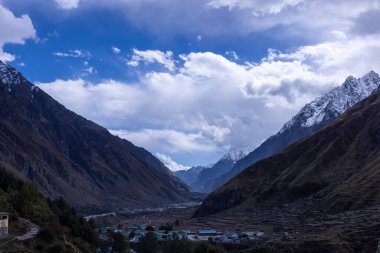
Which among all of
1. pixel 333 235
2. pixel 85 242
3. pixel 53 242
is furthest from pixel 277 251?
pixel 53 242

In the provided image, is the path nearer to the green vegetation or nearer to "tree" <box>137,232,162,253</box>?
the green vegetation

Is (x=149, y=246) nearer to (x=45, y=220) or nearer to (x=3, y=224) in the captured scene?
(x=45, y=220)

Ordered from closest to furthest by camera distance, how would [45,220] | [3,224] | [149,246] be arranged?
[3,224]
[45,220]
[149,246]

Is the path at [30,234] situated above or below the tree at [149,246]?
above

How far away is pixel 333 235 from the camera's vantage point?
473 ft

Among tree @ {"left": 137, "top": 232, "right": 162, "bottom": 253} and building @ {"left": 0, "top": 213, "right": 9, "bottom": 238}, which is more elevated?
building @ {"left": 0, "top": 213, "right": 9, "bottom": 238}

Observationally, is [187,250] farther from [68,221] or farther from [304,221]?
[304,221]

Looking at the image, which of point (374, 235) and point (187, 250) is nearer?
point (187, 250)

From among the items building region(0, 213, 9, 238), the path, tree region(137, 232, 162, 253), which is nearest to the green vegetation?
the path

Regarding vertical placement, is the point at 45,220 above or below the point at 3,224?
above

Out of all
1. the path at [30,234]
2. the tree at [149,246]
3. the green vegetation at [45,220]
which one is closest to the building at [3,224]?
the path at [30,234]

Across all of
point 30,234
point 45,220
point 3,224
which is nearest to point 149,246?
point 45,220

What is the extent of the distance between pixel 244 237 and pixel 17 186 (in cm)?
8299

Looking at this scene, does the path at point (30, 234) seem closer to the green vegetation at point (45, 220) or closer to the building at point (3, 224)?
the green vegetation at point (45, 220)
